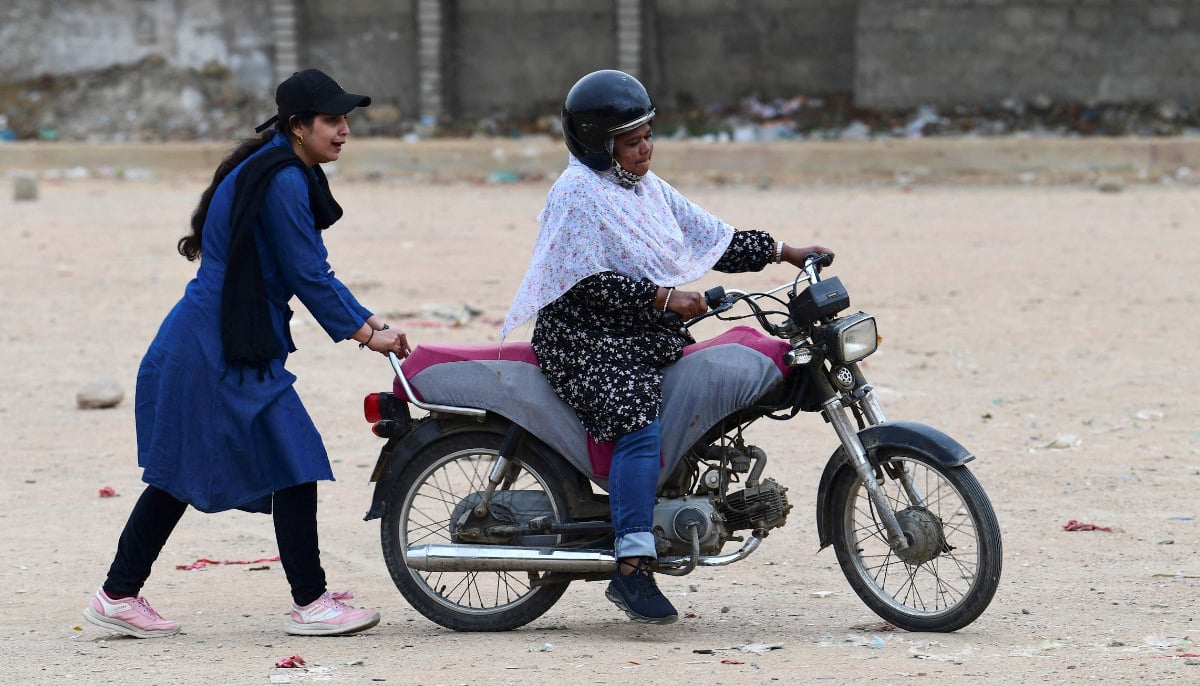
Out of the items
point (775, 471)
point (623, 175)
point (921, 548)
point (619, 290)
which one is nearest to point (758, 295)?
point (619, 290)

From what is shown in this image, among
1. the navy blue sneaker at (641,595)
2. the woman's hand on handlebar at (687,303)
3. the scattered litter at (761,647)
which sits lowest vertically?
the scattered litter at (761,647)

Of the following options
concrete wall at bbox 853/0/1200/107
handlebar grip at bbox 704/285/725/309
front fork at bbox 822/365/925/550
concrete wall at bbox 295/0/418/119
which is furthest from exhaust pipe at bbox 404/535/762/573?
concrete wall at bbox 295/0/418/119

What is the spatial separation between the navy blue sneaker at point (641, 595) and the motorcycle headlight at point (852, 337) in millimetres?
742

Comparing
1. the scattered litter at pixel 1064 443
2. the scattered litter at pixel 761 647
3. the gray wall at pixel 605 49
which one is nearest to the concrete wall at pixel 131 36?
the gray wall at pixel 605 49

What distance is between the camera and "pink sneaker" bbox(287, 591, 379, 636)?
4.38 meters

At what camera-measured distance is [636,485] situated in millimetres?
4176

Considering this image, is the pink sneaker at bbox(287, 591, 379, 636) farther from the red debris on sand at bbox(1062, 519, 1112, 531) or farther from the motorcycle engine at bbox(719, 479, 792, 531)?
the red debris on sand at bbox(1062, 519, 1112, 531)

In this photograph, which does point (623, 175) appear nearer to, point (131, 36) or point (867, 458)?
point (867, 458)

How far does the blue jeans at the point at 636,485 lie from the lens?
13.7 feet

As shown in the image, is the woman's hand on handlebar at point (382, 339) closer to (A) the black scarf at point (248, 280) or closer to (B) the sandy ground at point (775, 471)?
(A) the black scarf at point (248, 280)

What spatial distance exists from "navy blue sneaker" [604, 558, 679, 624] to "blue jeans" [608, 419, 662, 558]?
0.08 m

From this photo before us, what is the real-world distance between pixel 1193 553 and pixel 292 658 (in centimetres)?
281

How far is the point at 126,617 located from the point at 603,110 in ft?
6.10

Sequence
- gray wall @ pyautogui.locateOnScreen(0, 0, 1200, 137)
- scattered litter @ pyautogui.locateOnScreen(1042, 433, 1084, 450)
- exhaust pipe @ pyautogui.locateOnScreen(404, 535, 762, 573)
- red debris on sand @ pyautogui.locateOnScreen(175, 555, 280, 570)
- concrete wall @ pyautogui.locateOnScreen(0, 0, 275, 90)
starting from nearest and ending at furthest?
exhaust pipe @ pyautogui.locateOnScreen(404, 535, 762, 573), red debris on sand @ pyautogui.locateOnScreen(175, 555, 280, 570), scattered litter @ pyautogui.locateOnScreen(1042, 433, 1084, 450), gray wall @ pyautogui.locateOnScreen(0, 0, 1200, 137), concrete wall @ pyautogui.locateOnScreen(0, 0, 275, 90)
